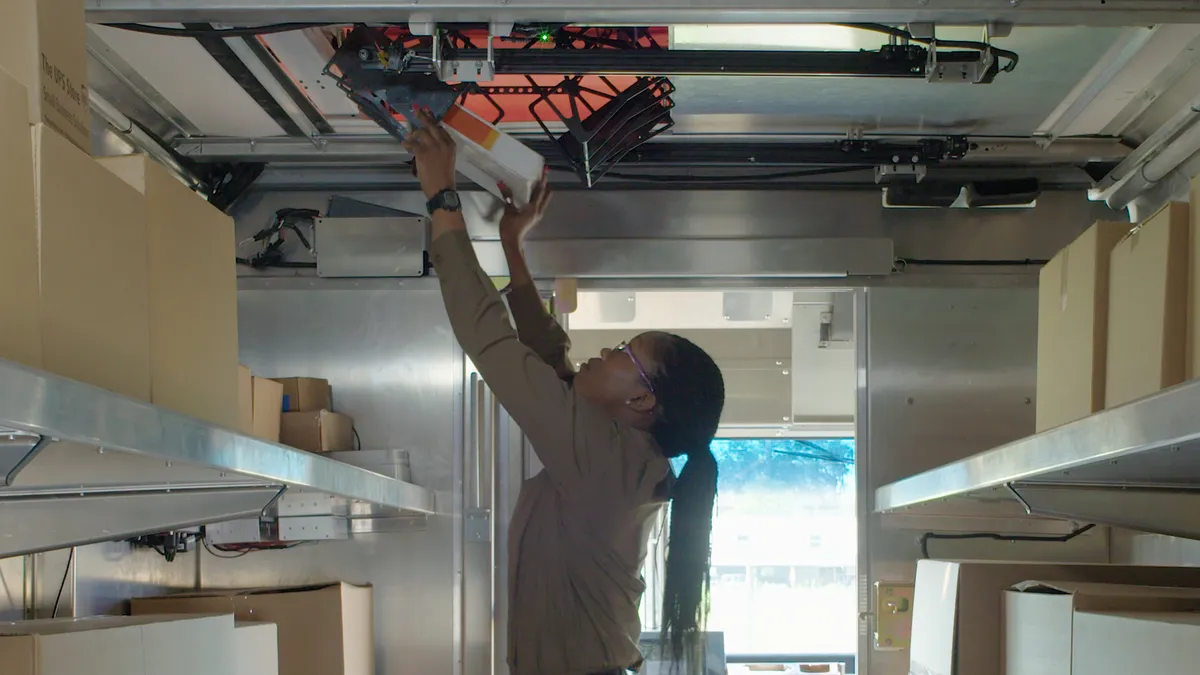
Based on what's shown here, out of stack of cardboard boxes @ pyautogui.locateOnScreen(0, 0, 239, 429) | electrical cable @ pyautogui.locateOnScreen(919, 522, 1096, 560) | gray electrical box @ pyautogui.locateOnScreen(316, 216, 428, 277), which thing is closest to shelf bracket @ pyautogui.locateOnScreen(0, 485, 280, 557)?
stack of cardboard boxes @ pyautogui.locateOnScreen(0, 0, 239, 429)

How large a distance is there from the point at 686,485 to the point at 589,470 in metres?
0.28

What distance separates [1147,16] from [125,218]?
1492mm

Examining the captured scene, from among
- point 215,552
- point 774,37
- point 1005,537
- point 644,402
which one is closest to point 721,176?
point 774,37

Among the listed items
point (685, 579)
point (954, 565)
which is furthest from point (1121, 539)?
point (685, 579)

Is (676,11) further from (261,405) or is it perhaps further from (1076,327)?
(261,405)

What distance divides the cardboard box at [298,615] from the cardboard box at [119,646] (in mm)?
916

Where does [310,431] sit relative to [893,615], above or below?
above

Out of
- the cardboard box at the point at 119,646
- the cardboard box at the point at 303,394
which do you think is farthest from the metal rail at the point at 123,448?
the cardboard box at the point at 303,394

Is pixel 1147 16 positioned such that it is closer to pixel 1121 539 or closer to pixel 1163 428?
pixel 1163 428

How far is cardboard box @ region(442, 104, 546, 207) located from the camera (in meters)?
2.12

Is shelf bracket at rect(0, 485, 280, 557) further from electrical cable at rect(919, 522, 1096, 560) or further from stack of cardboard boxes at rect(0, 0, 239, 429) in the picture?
electrical cable at rect(919, 522, 1096, 560)

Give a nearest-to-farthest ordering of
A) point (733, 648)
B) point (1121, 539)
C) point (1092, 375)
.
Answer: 1. point (1092, 375)
2. point (1121, 539)
3. point (733, 648)

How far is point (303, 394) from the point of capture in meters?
3.08

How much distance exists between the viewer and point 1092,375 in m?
1.70
